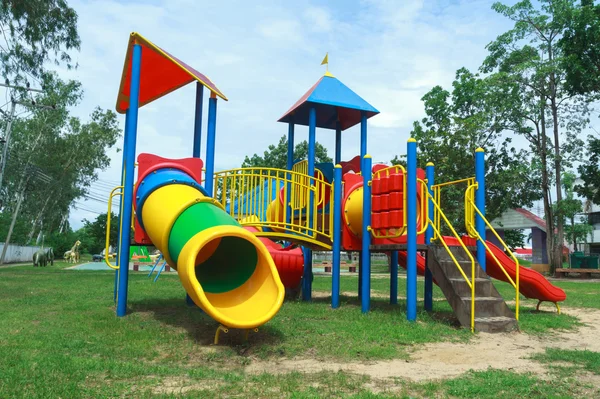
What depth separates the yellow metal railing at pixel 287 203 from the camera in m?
9.41

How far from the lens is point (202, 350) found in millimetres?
5711

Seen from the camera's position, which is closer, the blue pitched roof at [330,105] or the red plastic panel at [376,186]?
the red plastic panel at [376,186]

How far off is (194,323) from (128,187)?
8.20ft

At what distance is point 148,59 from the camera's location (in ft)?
30.2

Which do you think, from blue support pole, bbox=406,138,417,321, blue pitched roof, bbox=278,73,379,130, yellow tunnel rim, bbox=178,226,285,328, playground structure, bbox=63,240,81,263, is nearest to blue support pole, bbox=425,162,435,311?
blue support pole, bbox=406,138,417,321

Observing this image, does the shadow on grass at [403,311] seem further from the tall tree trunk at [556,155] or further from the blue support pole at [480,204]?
the tall tree trunk at [556,155]

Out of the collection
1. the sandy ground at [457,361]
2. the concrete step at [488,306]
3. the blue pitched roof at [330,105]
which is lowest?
the sandy ground at [457,361]

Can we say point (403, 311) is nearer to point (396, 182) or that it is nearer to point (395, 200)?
point (395, 200)

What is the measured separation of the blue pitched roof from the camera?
11.0 metres

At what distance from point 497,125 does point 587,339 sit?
71.7 ft

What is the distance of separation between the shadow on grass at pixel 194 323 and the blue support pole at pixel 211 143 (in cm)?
211

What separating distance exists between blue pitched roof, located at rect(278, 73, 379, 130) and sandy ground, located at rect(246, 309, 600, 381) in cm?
597

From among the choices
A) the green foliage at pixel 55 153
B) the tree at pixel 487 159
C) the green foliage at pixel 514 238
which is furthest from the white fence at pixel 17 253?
the green foliage at pixel 514 238

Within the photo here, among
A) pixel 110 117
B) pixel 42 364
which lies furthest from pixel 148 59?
pixel 110 117
